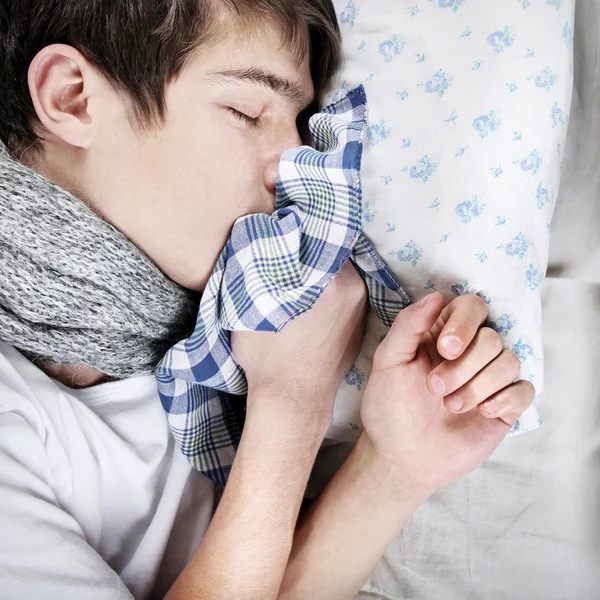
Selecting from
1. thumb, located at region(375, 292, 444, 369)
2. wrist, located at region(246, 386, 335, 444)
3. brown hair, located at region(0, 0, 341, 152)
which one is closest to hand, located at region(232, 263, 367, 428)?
wrist, located at region(246, 386, 335, 444)

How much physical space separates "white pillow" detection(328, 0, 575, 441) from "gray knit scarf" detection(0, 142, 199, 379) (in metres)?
0.34

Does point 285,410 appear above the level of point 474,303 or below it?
below

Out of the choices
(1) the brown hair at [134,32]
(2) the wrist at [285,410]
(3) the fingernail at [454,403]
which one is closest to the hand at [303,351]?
(2) the wrist at [285,410]

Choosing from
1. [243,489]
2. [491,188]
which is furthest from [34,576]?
[491,188]

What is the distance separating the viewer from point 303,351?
35.2 inches

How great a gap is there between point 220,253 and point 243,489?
1.08 feet

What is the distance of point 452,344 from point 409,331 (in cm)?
6

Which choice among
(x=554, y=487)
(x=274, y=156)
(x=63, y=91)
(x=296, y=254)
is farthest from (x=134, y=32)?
(x=554, y=487)

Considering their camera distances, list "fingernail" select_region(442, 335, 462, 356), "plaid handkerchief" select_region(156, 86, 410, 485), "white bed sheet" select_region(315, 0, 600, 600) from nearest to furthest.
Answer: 1. "fingernail" select_region(442, 335, 462, 356)
2. "plaid handkerchief" select_region(156, 86, 410, 485)
3. "white bed sheet" select_region(315, 0, 600, 600)

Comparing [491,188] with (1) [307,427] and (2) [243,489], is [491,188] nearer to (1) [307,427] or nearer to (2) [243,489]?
(1) [307,427]

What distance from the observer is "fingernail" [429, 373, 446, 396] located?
28.7 inches

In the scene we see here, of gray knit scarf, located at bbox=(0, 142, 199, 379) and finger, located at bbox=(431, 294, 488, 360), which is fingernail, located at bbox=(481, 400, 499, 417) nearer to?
finger, located at bbox=(431, 294, 488, 360)

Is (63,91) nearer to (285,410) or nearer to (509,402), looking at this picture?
(285,410)

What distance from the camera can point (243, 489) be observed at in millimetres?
868
